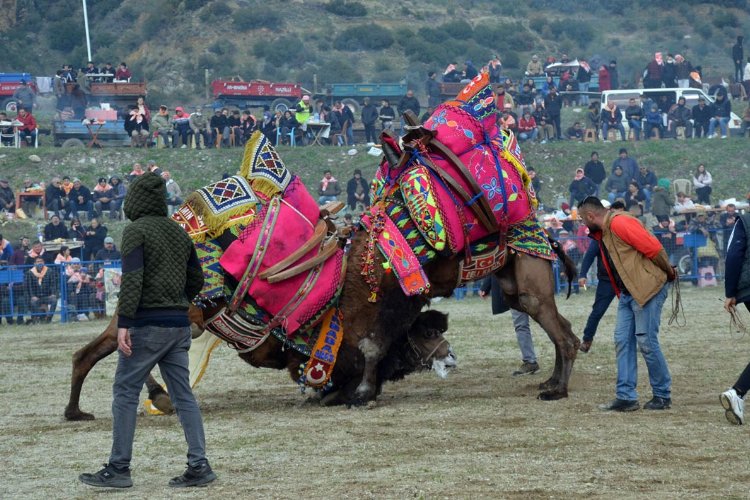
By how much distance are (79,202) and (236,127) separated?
814 centimetres

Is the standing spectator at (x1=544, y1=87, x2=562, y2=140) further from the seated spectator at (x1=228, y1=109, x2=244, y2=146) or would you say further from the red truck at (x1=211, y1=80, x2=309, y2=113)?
the seated spectator at (x1=228, y1=109, x2=244, y2=146)

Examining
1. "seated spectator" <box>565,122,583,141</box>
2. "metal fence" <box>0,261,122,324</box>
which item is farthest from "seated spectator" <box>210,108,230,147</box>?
"metal fence" <box>0,261,122,324</box>

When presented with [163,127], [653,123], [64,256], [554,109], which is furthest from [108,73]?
[64,256]

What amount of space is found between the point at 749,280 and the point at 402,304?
313cm

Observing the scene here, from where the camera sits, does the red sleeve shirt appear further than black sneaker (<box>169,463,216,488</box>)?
Yes

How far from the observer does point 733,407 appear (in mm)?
8633

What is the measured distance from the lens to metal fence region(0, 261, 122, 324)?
22.5 meters

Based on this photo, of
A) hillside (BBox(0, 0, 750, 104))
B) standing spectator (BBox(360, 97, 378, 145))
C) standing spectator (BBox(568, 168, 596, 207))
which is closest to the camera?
standing spectator (BBox(568, 168, 596, 207))

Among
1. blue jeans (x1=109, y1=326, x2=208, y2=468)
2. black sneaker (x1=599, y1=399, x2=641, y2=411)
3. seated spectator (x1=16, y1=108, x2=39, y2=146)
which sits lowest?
seated spectator (x1=16, y1=108, x2=39, y2=146)

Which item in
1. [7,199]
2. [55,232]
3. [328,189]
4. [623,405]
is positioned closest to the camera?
[623,405]

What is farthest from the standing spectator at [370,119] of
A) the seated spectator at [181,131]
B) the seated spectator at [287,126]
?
the seated spectator at [181,131]

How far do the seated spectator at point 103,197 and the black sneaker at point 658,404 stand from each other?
77.2 ft

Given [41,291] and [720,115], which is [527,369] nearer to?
[41,291]

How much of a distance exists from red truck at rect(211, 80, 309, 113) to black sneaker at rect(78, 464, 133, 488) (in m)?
36.4
